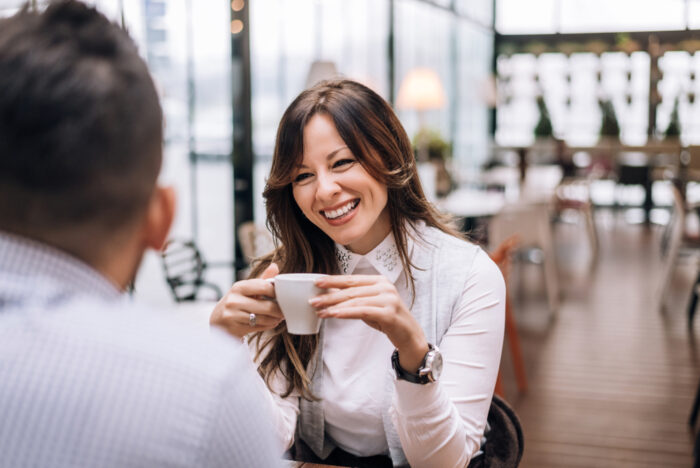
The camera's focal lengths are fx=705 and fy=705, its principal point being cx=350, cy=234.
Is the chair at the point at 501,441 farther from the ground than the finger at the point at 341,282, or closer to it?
closer to it

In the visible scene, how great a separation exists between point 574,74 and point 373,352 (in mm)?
12727

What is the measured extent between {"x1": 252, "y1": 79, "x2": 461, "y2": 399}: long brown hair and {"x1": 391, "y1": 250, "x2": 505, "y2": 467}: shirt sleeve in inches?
5.7

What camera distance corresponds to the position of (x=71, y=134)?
0.57 metres

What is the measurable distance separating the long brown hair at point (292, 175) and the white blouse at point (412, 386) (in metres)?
0.04

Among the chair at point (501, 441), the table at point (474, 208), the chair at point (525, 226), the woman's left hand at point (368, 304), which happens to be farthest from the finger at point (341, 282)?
the chair at point (525, 226)

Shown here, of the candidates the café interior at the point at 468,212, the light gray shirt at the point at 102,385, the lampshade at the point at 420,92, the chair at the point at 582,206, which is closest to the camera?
the light gray shirt at the point at 102,385

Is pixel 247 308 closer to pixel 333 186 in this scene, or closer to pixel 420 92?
pixel 333 186

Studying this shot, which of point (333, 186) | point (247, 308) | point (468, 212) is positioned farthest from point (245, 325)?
point (468, 212)

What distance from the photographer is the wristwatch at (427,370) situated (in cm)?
109

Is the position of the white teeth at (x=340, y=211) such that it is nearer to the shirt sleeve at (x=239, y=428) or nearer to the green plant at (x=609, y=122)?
the shirt sleeve at (x=239, y=428)

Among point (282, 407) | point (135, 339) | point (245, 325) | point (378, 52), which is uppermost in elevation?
point (378, 52)

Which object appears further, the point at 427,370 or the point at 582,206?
the point at 582,206

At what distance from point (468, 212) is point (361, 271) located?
11.3ft

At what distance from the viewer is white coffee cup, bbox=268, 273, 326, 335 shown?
3.33ft
